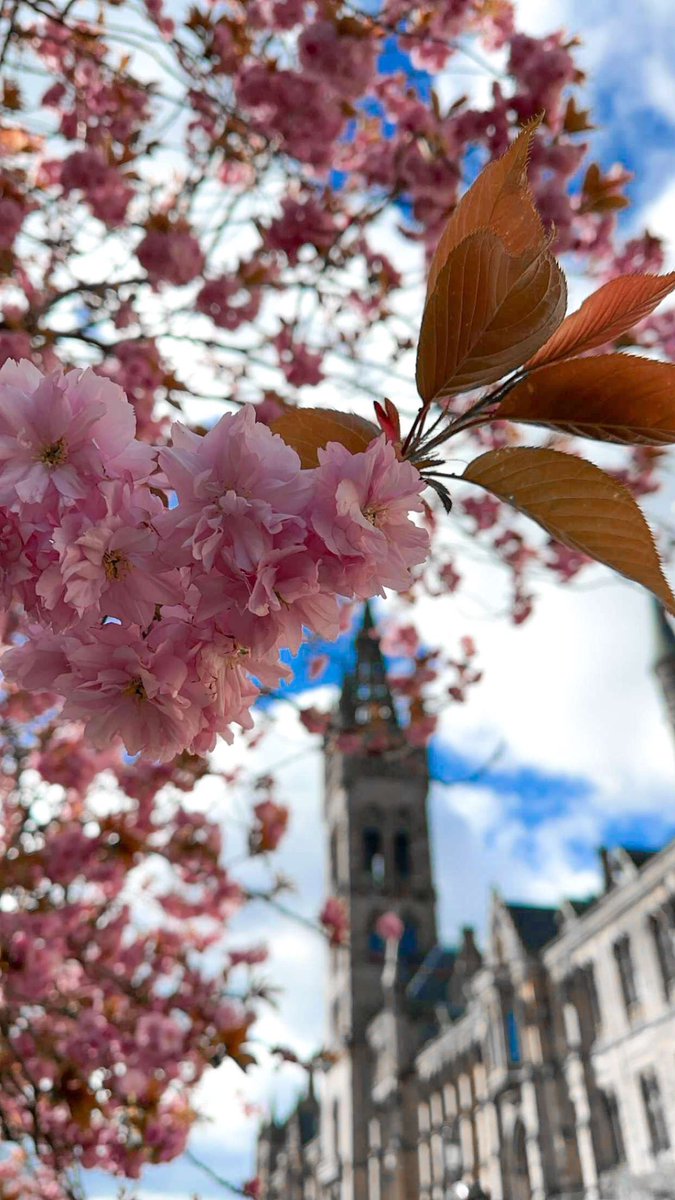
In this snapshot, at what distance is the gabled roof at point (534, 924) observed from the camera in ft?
83.1

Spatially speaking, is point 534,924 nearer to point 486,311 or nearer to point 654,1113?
point 654,1113

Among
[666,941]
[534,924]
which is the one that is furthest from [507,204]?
[534,924]

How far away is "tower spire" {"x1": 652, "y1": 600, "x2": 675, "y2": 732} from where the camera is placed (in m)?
25.3

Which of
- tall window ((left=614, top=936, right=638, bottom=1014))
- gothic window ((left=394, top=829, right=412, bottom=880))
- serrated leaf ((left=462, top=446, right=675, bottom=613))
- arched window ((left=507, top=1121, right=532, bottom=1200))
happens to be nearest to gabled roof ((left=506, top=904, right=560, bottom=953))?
tall window ((left=614, top=936, right=638, bottom=1014))

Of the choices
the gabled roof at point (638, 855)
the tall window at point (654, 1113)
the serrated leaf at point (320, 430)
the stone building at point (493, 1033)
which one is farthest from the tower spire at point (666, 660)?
the serrated leaf at point (320, 430)

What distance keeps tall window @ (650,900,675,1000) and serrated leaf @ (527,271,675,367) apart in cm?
1948

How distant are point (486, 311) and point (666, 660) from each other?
26.7 meters

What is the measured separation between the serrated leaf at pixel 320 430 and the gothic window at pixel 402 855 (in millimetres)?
45568

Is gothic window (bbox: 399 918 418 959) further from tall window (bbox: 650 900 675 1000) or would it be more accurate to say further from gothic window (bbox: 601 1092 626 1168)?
tall window (bbox: 650 900 675 1000)

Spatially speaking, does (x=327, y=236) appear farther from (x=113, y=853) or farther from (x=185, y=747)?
(x=185, y=747)

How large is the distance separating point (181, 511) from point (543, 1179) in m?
24.5

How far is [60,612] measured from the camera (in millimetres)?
1102

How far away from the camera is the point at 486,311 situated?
1.07 metres

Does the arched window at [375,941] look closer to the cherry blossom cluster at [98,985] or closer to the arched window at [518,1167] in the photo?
the arched window at [518,1167]
